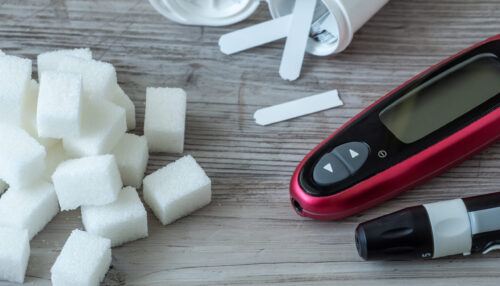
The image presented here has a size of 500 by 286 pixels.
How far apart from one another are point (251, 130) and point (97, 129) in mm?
245

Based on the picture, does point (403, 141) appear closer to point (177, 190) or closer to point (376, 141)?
point (376, 141)

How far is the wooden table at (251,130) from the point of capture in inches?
40.8

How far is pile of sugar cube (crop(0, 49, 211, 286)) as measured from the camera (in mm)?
995

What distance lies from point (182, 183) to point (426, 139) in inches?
13.3

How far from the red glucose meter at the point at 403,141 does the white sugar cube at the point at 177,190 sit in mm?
125

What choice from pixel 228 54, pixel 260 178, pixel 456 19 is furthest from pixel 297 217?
pixel 456 19

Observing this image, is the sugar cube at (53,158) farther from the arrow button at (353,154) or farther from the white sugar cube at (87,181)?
the arrow button at (353,154)

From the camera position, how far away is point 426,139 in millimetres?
1076

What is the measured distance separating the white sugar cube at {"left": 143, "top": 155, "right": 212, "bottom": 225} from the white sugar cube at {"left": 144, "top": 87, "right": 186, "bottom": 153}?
5cm

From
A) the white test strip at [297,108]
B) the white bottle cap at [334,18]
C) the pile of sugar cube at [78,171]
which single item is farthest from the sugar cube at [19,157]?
the white bottle cap at [334,18]

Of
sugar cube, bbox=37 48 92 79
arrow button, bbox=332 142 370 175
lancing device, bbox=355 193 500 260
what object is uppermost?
sugar cube, bbox=37 48 92 79

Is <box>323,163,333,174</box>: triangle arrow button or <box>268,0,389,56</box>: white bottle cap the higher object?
<box>268,0,389,56</box>: white bottle cap

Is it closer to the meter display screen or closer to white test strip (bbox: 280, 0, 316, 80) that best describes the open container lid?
white test strip (bbox: 280, 0, 316, 80)

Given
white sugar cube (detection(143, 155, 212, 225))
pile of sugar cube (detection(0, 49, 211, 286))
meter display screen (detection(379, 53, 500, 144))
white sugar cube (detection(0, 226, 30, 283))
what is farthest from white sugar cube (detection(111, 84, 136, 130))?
meter display screen (detection(379, 53, 500, 144))
